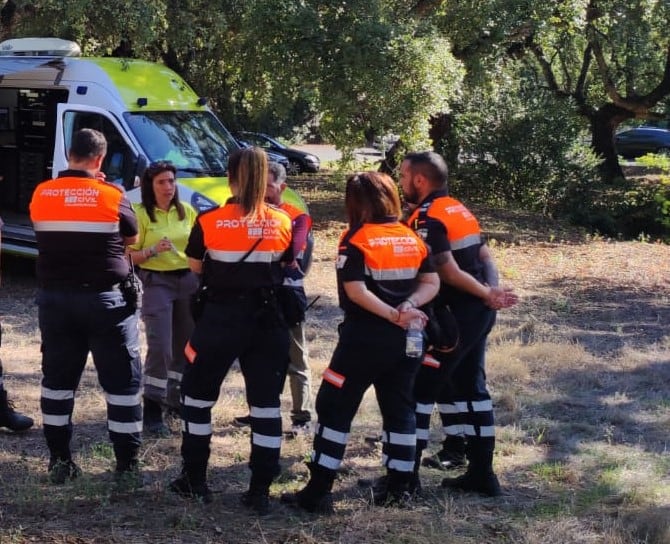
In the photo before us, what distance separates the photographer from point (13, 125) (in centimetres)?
1187

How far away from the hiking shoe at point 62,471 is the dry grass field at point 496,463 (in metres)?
0.08

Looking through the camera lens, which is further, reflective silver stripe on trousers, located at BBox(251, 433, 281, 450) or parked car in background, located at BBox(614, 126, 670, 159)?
parked car in background, located at BBox(614, 126, 670, 159)

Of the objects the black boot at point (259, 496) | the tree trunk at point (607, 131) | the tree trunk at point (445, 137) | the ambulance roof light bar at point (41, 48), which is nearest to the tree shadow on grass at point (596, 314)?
the black boot at point (259, 496)

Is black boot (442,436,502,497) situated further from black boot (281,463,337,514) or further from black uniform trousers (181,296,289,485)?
black uniform trousers (181,296,289,485)

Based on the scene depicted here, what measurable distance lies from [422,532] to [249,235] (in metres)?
1.66

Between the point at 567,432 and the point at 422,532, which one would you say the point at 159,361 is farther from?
the point at 567,432

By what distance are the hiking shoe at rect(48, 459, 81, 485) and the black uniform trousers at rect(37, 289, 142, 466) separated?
0.06 meters

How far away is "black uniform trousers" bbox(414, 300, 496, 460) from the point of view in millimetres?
4906

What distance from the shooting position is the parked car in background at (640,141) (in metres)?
36.9

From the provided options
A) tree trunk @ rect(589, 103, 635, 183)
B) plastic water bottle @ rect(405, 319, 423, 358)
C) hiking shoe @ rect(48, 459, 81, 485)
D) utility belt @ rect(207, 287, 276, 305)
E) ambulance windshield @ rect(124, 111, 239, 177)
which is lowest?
hiking shoe @ rect(48, 459, 81, 485)

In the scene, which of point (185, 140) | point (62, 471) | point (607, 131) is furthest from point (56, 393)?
point (607, 131)

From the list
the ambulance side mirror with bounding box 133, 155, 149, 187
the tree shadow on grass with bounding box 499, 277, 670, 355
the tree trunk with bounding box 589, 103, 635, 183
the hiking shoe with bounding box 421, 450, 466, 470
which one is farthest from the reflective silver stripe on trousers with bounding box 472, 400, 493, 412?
the tree trunk with bounding box 589, 103, 635, 183

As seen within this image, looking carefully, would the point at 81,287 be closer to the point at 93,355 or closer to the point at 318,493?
the point at 93,355

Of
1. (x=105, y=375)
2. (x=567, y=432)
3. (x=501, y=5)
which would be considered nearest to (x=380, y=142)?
(x=501, y=5)
